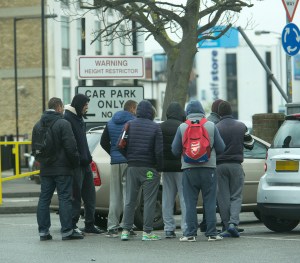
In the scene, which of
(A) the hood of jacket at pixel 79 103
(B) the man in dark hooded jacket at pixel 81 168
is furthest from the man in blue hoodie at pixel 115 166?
(A) the hood of jacket at pixel 79 103

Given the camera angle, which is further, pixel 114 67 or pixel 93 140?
pixel 114 67

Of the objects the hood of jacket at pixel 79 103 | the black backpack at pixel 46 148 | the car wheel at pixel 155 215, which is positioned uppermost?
the hood of jacket at pixel 79 103

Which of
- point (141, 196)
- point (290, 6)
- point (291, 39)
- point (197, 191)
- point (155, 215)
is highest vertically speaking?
point (290, 6)

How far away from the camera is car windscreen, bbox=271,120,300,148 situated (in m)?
15.2

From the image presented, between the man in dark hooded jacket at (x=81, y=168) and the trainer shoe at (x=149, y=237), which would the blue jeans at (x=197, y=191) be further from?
the man in dark hooded jacket at (x=81, y=168)

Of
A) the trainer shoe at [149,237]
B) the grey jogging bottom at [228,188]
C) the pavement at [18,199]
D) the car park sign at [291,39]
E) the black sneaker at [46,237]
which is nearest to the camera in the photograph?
the trainer shoe at [149,237]

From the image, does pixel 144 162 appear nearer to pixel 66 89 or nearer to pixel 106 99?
pixel 106 99

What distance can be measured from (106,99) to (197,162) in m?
9.13

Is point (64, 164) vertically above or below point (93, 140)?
below

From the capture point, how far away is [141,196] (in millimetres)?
16844

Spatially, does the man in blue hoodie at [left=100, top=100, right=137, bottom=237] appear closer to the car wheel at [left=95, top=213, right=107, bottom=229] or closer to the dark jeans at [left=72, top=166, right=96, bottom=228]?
the dark jeans at [left=72, top=166, right=96, bottom=228]

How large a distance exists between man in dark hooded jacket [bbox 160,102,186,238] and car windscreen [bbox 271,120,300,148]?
1.33m

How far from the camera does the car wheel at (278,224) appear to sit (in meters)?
16.0

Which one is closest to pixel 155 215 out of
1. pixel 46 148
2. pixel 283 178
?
pixel 46 148
